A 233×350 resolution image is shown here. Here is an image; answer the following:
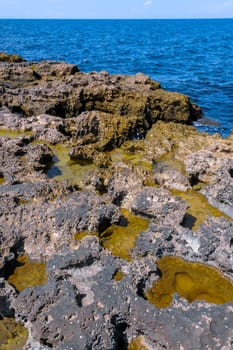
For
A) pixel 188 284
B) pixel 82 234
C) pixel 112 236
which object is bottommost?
pixel 188 284

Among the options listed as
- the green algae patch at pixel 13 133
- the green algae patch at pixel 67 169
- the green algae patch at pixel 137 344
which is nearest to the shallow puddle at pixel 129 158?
the green algae patch at pixel 67 169

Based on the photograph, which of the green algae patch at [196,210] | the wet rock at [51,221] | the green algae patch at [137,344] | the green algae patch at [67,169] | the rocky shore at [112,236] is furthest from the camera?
the green algae patch at [67,169]

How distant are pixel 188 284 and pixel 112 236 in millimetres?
2612

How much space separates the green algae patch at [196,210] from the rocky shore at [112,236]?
38 mm

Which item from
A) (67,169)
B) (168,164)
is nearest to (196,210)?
(168,164)

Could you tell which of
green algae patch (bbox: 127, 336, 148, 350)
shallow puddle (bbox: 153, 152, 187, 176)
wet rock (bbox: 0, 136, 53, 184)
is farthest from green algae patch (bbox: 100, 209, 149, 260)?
shallow puddle (bbox: 153, 152, 187, 176)

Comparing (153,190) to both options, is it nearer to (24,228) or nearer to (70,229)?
(70,229)

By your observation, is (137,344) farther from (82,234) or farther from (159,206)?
(159,206)

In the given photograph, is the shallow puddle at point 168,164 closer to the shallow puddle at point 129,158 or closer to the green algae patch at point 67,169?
the shallow puddle at point 129,158

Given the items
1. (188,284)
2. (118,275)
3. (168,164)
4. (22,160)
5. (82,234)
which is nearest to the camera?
(118,275)

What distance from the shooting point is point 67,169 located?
14.4 metres

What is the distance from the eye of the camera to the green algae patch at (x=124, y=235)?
9789 mm

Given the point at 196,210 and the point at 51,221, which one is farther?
the point at 196,210

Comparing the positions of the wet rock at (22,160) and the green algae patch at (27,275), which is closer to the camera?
the green algae patch at (27,275)
